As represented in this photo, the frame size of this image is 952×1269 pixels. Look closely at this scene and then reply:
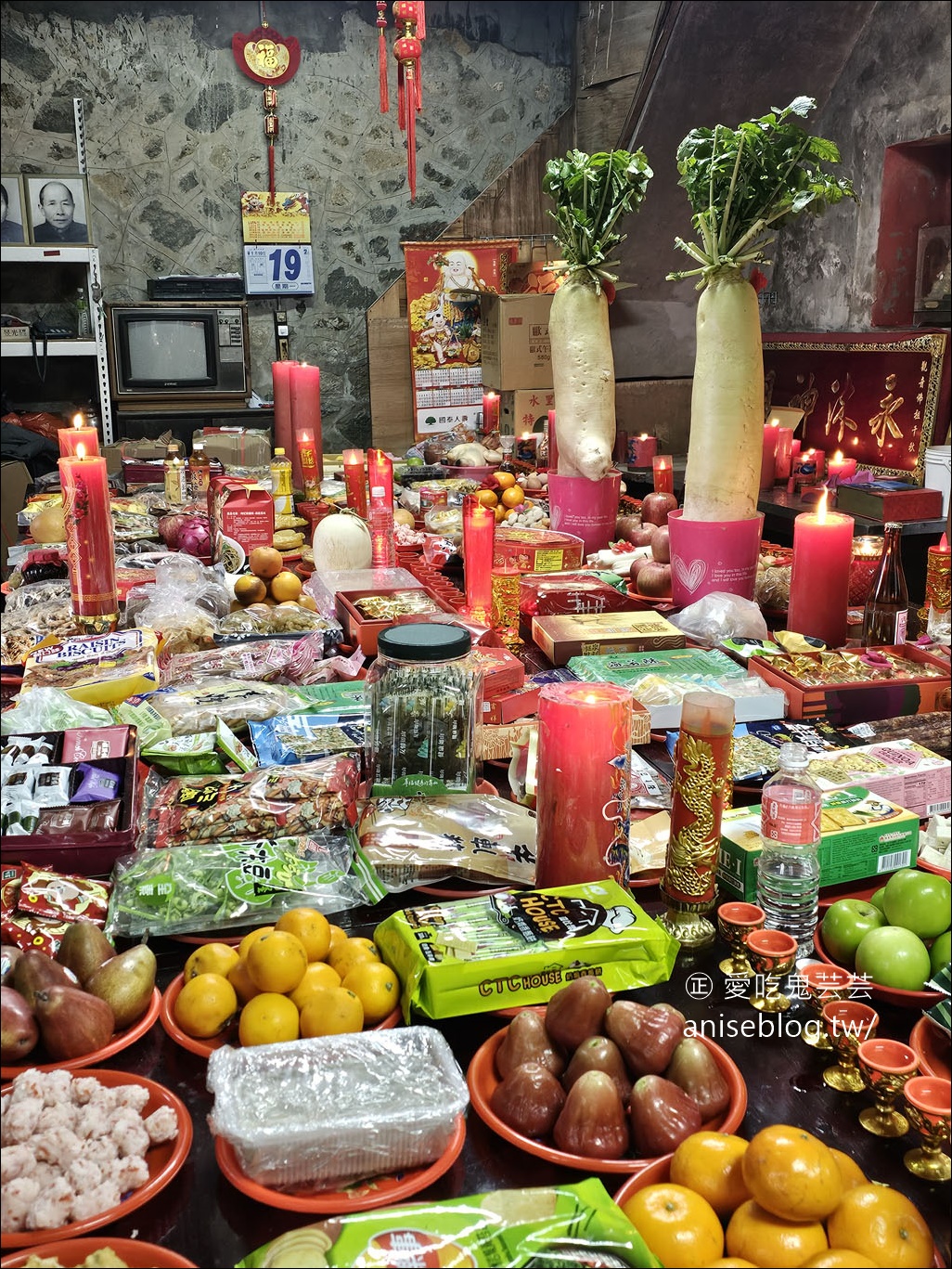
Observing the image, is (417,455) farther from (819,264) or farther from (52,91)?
(52,91)

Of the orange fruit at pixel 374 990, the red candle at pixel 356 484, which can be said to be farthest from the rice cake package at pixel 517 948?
the red candle at pixel 356 484

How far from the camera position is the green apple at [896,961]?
1039 mm

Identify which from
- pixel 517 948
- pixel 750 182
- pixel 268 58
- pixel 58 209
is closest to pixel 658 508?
pixel 750 182

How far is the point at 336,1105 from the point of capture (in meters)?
0.85

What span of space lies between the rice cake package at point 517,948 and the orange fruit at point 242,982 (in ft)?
0.46

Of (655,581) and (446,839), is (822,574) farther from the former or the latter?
(446,839)

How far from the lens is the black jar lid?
53.0 inches

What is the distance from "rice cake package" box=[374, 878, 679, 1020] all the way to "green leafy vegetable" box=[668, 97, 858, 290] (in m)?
1.33

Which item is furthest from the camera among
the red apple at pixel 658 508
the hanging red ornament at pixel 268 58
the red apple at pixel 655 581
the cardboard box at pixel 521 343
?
the hanging red ornament at pixel 268 58

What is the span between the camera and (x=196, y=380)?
601 centimetres

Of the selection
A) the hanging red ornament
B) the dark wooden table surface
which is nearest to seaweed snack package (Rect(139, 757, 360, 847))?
the dark wooden table surface

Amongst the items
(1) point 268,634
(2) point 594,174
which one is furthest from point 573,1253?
(2) point 594,174

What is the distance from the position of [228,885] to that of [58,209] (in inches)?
214

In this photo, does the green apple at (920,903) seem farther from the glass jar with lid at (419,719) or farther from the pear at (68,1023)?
the pear at (68,1023)
